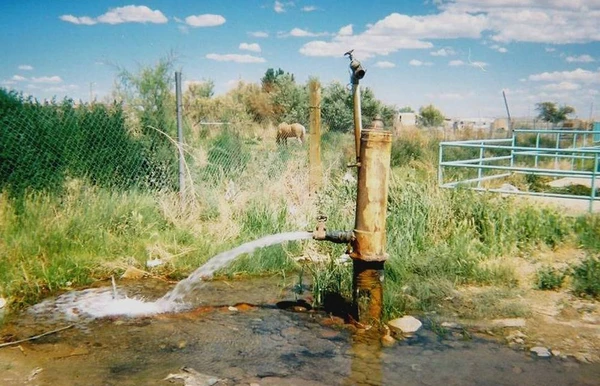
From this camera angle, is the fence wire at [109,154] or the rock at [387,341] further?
the fence wire at [109,154]

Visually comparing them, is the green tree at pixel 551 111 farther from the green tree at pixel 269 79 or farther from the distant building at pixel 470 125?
the green tree at pixel 269 79

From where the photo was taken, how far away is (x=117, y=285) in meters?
4.78

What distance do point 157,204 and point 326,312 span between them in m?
3.26

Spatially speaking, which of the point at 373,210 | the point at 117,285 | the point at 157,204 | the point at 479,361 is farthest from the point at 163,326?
the point at 157,204

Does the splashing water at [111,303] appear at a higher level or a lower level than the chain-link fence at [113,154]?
lower

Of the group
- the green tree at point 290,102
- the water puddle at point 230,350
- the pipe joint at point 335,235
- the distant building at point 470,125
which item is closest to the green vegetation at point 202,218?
the water puddle at point 230,350

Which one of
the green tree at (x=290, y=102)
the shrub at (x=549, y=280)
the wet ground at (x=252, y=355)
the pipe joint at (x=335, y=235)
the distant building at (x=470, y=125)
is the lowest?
the wet ground at (x=252, y=355)

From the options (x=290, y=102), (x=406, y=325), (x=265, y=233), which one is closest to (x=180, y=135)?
(x=265, y=233)

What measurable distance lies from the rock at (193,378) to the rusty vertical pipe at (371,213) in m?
1.35

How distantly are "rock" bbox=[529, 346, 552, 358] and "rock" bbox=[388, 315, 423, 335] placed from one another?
2.72 feet

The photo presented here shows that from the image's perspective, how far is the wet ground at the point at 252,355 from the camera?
3.02m

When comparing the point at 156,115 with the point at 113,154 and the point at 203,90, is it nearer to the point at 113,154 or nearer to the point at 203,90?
the point at 113,154

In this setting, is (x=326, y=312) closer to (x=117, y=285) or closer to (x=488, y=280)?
(x=488, y=280)

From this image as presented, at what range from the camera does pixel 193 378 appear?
3.01 metres
